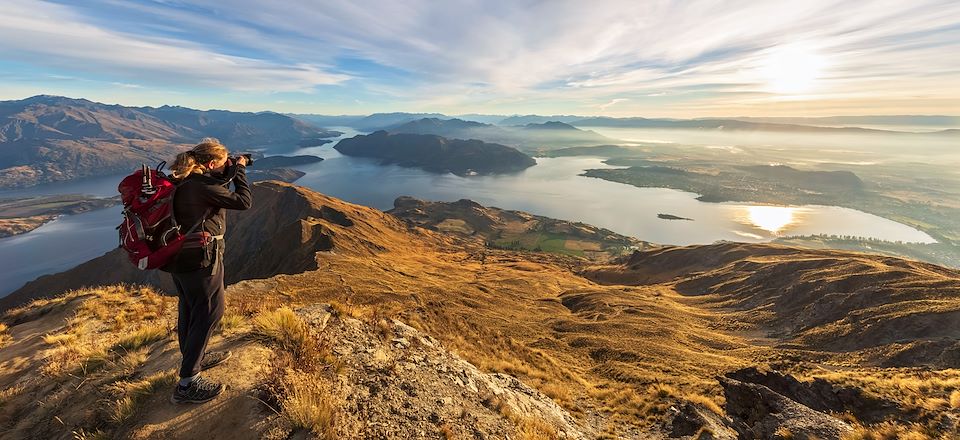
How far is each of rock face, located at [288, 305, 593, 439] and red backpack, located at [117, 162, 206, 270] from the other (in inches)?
132

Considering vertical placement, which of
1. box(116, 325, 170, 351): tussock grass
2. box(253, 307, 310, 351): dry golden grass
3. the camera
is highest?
the camera

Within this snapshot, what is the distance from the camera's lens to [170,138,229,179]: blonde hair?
15.9 feet

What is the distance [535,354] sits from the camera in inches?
758

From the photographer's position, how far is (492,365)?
47.7ft

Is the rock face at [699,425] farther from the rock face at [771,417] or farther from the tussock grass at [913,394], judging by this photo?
the tussock grass at [913,394]

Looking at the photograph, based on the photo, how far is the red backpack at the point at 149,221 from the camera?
4.39m

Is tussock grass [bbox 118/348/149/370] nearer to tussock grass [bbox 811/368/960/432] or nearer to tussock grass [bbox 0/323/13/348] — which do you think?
tussock grass [bbox 0/323/13/348]

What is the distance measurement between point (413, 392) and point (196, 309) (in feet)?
13.7

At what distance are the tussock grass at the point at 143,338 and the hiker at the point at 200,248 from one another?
12.2 feet

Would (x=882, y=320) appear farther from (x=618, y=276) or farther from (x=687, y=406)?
(x=618, y=276)

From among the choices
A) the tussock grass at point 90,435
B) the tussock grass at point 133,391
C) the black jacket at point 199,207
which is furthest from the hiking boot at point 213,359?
the black jacket at point 199,207

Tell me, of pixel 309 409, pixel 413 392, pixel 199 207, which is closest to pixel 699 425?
pixel 413 392

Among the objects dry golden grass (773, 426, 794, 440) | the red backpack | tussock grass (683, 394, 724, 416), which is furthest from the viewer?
tussock grass (683, 394, 724, 416)

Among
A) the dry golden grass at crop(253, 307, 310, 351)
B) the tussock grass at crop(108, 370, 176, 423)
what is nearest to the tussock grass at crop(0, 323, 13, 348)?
the tussock grass at crop(108, 370, 176, 423)
